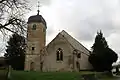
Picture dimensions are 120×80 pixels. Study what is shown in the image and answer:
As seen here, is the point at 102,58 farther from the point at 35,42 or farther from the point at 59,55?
the point at 35,42

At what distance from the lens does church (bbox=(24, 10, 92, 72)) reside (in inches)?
1843

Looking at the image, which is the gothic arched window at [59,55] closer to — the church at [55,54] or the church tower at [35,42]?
the church at [55,54]

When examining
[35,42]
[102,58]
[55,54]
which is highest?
[35,42]

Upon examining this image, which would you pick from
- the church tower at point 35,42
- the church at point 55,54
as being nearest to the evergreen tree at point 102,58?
the church at point 55,54

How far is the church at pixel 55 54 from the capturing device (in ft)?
154

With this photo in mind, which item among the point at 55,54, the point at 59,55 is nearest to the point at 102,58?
the point at 59,55

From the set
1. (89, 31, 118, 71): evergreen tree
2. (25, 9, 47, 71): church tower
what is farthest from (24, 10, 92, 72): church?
(89, 31, 118, 71): evergreen tree

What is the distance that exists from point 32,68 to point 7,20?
Result: 32669mm

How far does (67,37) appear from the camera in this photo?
51.9 m

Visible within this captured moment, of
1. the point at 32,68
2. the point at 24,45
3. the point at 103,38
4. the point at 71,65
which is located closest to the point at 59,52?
the point at 71,65

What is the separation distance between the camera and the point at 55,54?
4788 cm

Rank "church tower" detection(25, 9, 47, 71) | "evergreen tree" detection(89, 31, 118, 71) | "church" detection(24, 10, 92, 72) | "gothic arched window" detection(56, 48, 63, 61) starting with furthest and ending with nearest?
"church tower" detection(25, 9, 47, 71)
"gothic arched window" detection(56, 48, 63, 61)
"church" detection(24, 10, 92, 72)
"evergreen tree" detection(89, 31, 118, 71)

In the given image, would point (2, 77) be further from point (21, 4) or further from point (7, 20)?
point (21, 4)

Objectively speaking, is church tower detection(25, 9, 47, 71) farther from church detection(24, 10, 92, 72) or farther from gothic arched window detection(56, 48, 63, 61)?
gothic arched window detection(56, 48, 63, 61)
